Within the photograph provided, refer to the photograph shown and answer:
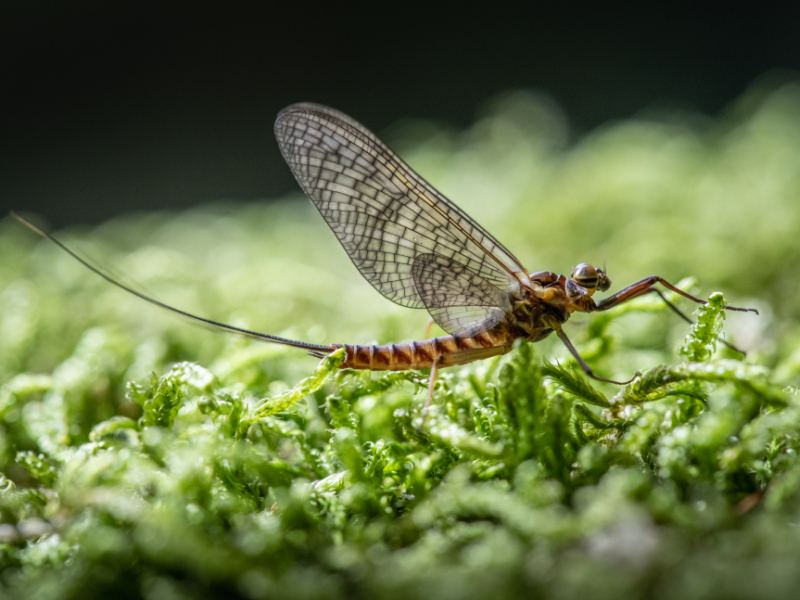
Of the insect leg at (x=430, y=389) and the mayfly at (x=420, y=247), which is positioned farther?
the mayfly at (x=420, y=247)

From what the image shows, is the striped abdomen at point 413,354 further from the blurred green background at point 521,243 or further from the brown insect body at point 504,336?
the blurred green background at point 521,243

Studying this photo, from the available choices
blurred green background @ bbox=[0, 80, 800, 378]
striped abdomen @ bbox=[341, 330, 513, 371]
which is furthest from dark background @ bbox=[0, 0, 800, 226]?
striped abdomen @ bbox=[341, 330, 513, 371]

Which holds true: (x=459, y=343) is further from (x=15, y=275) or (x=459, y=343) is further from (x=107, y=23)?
(x=107, y=23)

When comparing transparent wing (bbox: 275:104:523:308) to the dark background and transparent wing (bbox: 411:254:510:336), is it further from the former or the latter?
the dark background

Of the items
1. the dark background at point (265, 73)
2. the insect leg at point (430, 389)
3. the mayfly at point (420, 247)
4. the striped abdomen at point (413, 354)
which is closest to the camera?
the insect leg at point (430, 389)

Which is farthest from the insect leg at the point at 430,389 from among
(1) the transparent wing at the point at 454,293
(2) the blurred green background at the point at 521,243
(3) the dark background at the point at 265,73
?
(3) the dark background at the point at 265,73

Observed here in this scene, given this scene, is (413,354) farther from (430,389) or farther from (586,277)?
(586,277)
